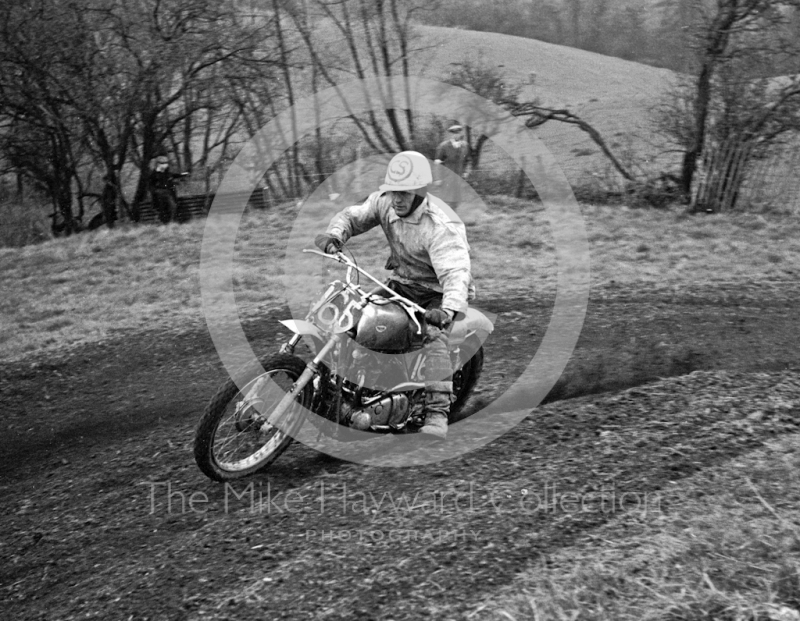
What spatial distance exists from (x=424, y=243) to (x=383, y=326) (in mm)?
649

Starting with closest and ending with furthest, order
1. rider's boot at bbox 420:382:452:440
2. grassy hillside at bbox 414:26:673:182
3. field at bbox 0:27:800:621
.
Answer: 1. field at bbox 0:27:800:621
2. rider's boot at bbox 420:382:452:440
3. grassy hillside at bbox 414:26:673:182

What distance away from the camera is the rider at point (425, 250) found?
504cm

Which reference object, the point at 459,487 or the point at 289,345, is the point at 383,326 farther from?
the point at 459,487

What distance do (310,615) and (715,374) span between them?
4.18m

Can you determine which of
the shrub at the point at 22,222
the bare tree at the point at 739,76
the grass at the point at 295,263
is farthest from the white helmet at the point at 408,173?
the shrub at the point at 22,222

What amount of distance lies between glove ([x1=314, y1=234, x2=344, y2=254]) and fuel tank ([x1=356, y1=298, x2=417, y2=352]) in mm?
474

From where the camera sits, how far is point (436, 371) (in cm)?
534

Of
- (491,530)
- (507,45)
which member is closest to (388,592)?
(491,530)

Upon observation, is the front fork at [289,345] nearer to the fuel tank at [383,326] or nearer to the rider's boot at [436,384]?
the fuel tank at [383,326]

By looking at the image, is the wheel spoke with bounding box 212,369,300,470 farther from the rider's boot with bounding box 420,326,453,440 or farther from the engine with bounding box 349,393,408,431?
the rider's boot with bounding box 420,326,453,440

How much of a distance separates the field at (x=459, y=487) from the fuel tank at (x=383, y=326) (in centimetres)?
81

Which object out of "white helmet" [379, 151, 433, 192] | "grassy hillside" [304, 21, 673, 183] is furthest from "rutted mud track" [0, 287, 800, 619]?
"grassy hillside" [304, 21, 673, 183]

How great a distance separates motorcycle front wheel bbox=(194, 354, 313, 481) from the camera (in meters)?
4.54

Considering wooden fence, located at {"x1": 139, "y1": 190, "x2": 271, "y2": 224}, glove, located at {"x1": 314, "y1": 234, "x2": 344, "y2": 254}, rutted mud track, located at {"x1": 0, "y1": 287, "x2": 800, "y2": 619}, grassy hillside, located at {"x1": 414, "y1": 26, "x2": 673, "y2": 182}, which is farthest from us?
grassy hillside, located at {"x1": 414, "y1": 26, "x2": 673, "y2": 182}
